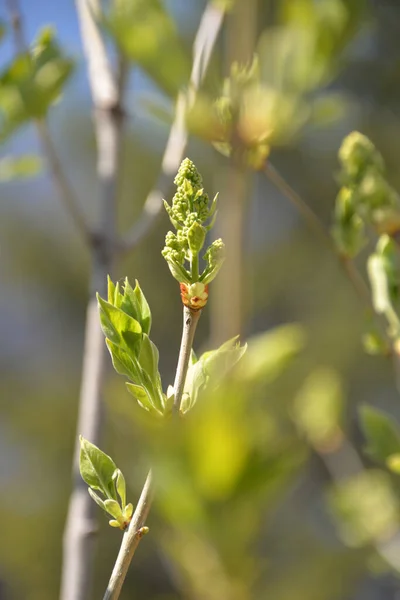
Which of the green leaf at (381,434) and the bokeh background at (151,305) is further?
the bokeh background at (151,305)

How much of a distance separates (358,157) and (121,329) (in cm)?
16

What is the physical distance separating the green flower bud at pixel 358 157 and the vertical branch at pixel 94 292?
0.41 feet

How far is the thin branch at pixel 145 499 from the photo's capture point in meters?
0.19

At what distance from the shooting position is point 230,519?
13cm

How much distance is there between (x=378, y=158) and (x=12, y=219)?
253 centimetres

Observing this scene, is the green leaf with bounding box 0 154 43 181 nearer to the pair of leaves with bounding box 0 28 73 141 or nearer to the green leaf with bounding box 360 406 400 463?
the pair of leaves with bounding box 0 28 73 141

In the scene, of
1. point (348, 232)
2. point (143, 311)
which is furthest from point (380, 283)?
point (143, 311)

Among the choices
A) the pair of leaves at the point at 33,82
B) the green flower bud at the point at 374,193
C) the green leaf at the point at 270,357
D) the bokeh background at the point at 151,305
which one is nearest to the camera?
the green leaf at the point at 270,357

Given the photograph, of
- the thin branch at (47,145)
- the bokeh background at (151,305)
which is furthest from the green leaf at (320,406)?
the bokeh background at (151,305)

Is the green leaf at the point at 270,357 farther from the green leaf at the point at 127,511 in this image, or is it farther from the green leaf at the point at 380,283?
the green leaf at the point at 380,283

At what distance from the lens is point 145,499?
0.19 meters

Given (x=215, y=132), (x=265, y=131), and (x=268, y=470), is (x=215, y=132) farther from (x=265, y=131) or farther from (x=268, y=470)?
(x=268, y=470)

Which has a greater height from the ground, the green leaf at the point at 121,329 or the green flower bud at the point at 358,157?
the green flower bud at the point at 358,157

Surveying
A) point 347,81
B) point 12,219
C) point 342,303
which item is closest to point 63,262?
point 12,219
